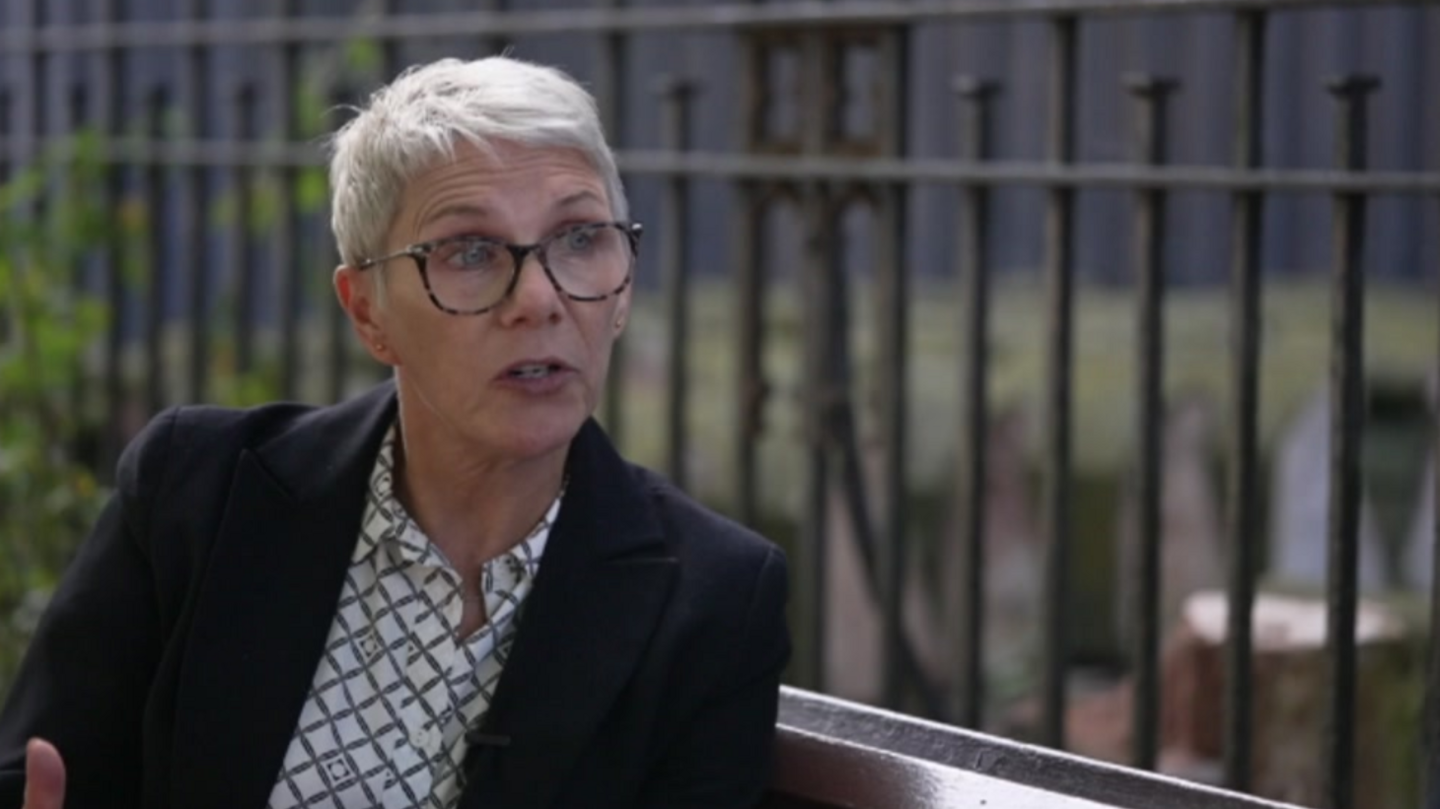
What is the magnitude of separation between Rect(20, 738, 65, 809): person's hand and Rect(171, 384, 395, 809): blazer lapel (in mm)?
221

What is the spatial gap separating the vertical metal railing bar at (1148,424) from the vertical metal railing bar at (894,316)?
543 mm

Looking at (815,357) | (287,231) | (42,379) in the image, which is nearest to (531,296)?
(815,357)

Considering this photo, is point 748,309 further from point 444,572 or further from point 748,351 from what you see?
point 444,572

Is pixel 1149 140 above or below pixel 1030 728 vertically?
above

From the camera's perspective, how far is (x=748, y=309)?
194 inches

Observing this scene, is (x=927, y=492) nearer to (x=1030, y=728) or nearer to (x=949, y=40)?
(x=1030, y=728)

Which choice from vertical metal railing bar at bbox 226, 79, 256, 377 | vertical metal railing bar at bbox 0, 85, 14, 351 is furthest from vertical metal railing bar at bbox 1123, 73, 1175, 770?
vertical metal railing bar at bbox 0, 85, 14, 351

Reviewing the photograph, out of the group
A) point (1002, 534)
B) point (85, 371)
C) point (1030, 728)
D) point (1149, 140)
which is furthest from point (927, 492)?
point (1149, 140)

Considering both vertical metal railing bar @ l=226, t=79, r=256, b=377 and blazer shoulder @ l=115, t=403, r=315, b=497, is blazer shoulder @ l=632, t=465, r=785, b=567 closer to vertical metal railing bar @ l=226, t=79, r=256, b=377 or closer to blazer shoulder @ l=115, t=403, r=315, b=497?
blazer shoulder @ l=115, t=403, r=315, b=497

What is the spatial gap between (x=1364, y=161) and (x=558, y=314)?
1.58 metres

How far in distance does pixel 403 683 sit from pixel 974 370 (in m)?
1.84

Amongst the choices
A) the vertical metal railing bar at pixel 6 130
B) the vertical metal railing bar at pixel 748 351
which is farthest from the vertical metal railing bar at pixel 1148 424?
the vertical metal railing bar at pixel 6 130

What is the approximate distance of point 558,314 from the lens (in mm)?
2672

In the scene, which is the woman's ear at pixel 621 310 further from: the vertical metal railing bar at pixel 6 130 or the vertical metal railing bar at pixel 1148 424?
the vertical metal railing bar at pixel 6 130
